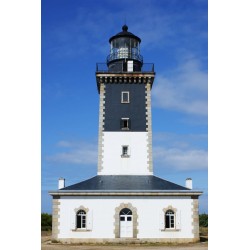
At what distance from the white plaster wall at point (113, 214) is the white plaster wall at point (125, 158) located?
7.18 ft

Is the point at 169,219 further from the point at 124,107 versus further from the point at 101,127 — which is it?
the point at 124,107

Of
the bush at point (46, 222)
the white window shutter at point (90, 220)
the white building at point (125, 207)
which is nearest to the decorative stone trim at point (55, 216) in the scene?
the white building at point (125, 207)

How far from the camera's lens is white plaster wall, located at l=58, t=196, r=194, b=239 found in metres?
15.6

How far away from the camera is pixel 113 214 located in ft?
51.6

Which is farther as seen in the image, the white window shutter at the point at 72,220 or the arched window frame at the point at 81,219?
the arched window frame at the point at 81,219

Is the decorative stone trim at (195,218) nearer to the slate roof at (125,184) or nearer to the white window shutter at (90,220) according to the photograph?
the slate roof at (125,184)

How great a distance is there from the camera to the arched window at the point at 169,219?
15812mm

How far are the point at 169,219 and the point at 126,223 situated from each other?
6.48 ft

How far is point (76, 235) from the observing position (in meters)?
15.6

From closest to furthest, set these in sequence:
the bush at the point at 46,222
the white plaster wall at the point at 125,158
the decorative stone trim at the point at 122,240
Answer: the decorative stone trim at the point at 122,240 < the white plaster wall at the point at 125,158 < the bush at the point at 46,222

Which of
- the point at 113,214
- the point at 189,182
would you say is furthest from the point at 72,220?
the point at 189,182

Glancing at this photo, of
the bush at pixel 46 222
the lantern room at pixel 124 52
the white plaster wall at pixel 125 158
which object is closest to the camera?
the white plaster wall at pixel 125 158

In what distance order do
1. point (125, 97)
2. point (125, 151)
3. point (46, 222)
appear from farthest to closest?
point (46, 222) < point (125, 97) < point (125, 151)
